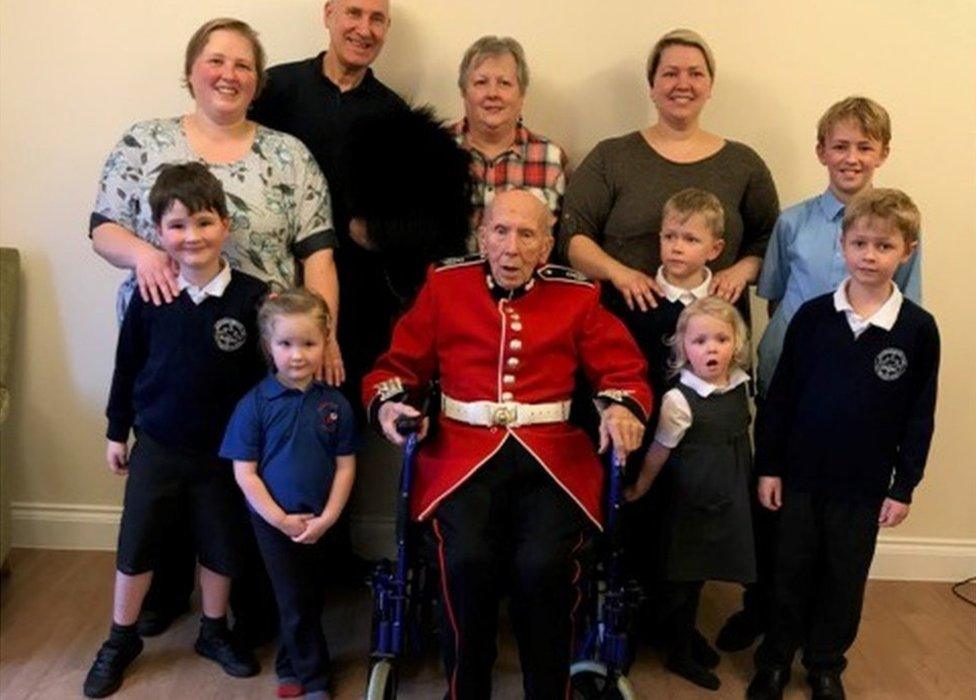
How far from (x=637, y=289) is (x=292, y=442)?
3.05ft

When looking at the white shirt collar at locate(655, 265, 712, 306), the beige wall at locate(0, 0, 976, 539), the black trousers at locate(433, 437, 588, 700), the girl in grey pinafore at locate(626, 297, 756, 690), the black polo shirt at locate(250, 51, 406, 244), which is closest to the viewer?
the black trousers at locate(433, 437, 588, 700)

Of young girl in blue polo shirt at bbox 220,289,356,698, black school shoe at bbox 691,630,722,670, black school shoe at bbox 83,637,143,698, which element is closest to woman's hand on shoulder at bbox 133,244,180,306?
young girl in blue polo shirt at bbox 220,289,356,698

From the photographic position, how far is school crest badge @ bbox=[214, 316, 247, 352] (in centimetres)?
236

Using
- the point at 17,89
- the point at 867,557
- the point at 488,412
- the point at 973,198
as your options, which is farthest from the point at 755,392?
the point at 17,89

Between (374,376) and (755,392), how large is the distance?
102 centimetres

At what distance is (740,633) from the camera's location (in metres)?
2.78

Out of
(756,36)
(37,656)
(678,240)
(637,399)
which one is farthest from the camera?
(756,36)

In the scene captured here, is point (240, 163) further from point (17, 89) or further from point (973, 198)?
point (973, 198)

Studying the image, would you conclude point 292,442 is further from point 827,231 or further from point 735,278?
point 827,231

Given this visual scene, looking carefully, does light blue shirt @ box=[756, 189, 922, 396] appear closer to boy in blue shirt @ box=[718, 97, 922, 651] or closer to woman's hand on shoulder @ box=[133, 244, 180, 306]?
boy in blue shirt @ box=[718, 97, 922, 651]

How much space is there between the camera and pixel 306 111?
2.71 m

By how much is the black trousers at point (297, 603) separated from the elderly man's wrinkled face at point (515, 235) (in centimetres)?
80

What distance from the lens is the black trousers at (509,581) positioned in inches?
84.2

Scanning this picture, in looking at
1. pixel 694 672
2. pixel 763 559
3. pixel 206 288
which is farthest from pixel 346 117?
pixel 694 672
